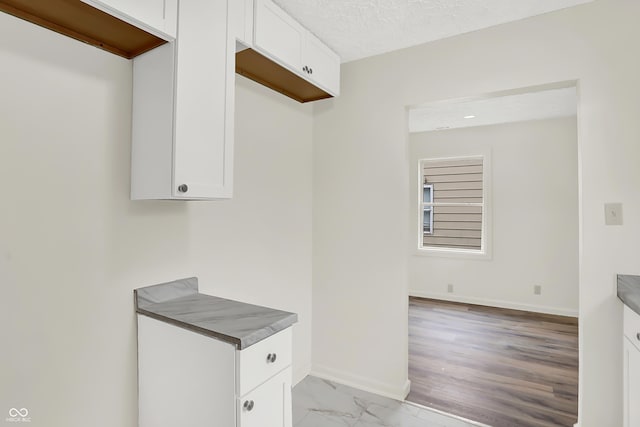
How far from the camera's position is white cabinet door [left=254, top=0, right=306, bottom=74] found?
5.91 feet

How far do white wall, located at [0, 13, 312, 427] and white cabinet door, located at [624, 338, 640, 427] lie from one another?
218cm

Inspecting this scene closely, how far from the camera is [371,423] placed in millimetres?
2119

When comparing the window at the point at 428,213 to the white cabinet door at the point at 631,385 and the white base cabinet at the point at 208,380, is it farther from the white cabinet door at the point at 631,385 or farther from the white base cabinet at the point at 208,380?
the white base cabinet at the point at 208,380

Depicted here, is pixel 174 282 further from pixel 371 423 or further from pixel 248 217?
pixel 371 423

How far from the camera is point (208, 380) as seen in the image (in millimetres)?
1300

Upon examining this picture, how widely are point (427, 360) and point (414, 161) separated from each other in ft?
10.4

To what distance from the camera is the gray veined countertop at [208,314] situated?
1.28m

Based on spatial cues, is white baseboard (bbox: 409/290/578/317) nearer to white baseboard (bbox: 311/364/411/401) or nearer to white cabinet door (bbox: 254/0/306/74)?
white baseboard (bbox: 311/364/411/401)

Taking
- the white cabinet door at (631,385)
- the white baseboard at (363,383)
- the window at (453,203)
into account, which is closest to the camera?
the white cabinet door at (631,385)

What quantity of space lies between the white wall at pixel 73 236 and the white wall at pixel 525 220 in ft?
13.4

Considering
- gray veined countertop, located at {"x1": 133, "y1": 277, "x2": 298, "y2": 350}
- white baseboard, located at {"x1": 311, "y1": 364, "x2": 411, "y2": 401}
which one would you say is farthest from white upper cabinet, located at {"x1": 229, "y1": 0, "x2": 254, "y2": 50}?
→ white baseboard, located at {"x1": 311, "y1": 364, "x2": 411, "y2": 401}

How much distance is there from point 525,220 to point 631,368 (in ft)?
10.4

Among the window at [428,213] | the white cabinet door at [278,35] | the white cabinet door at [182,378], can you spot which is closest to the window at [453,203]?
the window at [428,213]

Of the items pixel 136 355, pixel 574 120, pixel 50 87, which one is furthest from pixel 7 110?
pixel 574 120
